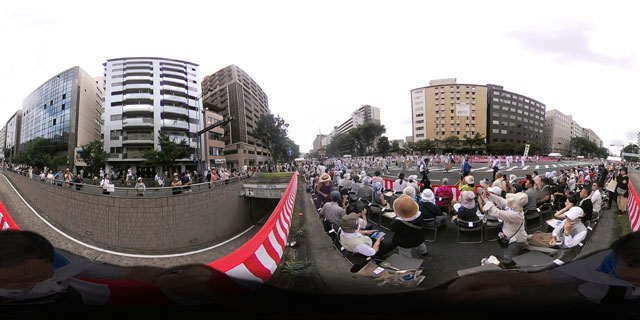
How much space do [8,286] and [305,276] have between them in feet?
5.16

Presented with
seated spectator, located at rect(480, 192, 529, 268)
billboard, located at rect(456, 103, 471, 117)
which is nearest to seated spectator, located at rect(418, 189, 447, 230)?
seated spectator, located at rect(480, 192, 529, 268)

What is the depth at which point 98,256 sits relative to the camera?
1.46 metres

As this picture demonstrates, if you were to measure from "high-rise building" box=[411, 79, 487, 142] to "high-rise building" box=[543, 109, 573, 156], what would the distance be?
7.71 metres

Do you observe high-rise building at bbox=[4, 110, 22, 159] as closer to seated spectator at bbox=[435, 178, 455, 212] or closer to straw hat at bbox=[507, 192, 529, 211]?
straw hat at bbox=[507, 192, 529, 211]

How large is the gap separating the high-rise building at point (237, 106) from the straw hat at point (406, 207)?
212 cm

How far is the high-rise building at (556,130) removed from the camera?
44.6ft

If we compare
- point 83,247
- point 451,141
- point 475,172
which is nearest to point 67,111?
point 83,247

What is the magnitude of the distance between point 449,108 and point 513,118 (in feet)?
25.7

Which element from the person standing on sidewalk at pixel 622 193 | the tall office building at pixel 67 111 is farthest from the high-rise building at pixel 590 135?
the tall office building at pixel 67 111

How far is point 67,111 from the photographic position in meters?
2.16

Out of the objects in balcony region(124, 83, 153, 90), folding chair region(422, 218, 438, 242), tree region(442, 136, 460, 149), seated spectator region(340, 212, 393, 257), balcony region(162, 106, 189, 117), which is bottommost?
folding chair region(422, 218, 438, 242)

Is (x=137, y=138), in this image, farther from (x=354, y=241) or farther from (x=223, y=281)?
(x=354, y=241)

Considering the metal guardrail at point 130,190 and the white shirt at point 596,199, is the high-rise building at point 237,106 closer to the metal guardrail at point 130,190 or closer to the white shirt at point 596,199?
the metal guardrail at point 130,190

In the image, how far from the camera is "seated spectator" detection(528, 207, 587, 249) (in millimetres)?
1673
